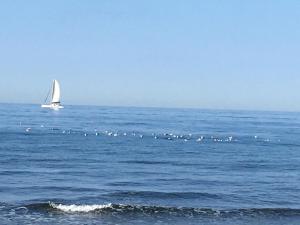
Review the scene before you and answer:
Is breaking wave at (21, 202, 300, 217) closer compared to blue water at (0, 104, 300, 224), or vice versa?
blue water at (0, 104, 300, 224)

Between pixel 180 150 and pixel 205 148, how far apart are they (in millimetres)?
4529

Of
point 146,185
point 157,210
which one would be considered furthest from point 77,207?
point 146,185

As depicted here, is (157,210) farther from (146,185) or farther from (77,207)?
(146,185)

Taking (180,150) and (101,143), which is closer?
(180,150)

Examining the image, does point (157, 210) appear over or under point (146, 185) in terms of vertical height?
under

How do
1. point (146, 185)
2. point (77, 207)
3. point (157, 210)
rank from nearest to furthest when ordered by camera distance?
point (77, 207) → point (157, 210) → point (146, 185)

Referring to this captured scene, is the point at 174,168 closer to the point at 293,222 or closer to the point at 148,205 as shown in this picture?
the point at 148,205

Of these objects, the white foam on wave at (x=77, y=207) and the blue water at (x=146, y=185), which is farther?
the white foam on wave at (x=77, y=207)

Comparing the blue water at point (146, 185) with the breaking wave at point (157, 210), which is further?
the breaking wave at point (157, 210)

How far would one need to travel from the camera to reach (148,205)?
34.8 meters

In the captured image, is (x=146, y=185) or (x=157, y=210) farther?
(x=146, y=185)

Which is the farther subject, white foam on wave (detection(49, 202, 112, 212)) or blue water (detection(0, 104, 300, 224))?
white foam on wave (detection(49, 202, 112, 212))

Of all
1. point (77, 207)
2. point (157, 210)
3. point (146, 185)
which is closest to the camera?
point (77, 207)

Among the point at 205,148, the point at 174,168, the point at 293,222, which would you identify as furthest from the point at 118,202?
the point at 205,148
